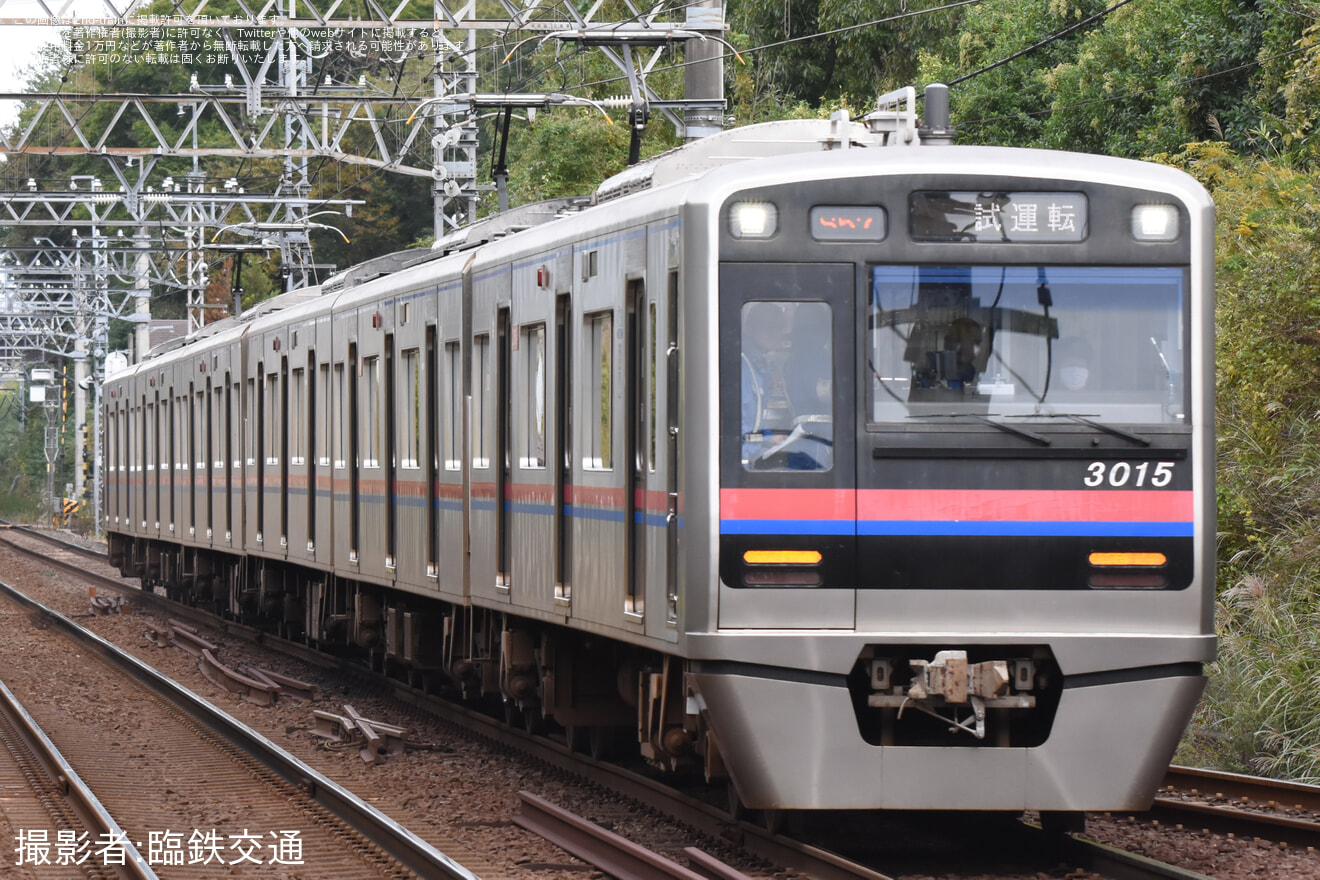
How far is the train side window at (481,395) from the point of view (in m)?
11.5

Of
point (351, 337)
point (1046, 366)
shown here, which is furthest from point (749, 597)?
point (351, 337)

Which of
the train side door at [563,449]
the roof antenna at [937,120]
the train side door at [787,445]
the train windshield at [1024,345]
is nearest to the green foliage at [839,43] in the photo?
the roof antenna at [937,120]

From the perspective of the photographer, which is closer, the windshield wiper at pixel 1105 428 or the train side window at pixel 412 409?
the windshield wiper at pixel 1105 428

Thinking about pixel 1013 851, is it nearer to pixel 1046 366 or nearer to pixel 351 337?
pixel 1046 366

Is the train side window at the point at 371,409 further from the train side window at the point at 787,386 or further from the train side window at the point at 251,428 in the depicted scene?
the train side window at the point at 787,386

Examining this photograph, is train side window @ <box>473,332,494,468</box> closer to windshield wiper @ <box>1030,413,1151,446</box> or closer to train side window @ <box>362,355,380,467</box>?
train side window @ <box>362,355,380,467</box>

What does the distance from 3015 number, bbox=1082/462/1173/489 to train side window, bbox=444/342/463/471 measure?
5039mm

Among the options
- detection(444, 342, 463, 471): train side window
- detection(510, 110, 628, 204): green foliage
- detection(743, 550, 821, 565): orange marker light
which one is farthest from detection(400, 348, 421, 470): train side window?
detection(510, 110, 628, 204): green foliage

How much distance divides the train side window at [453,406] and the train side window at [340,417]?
3127 millimetres

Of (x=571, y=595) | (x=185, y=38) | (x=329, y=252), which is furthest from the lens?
(x=329, y=252)

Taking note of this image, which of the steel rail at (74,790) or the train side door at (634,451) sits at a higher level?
the train side door at (634,451)

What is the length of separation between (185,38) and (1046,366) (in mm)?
22566

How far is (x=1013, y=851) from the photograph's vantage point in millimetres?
8523

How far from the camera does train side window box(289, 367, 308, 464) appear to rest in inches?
676
